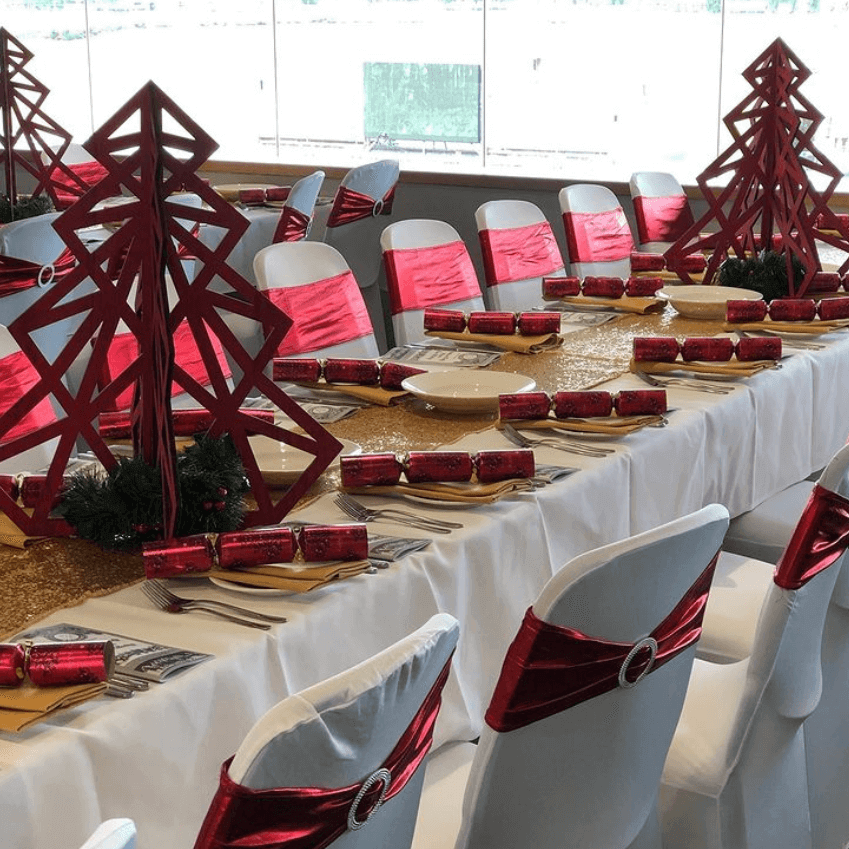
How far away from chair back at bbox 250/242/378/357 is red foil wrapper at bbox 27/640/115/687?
74.1 inches

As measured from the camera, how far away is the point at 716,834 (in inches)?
76.0

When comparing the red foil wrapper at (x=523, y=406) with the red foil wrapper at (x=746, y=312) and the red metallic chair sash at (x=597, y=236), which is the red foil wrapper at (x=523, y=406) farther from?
the red metallic chair sash at (x=597, y=236)

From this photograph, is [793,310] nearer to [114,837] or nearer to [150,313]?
[150,313]

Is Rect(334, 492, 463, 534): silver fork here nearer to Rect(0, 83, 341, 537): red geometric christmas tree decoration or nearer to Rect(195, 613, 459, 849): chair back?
Rect(0, 83, 341, 537): red geometric christmas tree decoration

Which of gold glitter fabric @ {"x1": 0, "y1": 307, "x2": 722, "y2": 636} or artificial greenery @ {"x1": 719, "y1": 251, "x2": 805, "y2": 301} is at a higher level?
artificial greenery @ {"x1": 719, "y1": 251, "x2": 805, "y2": 301}

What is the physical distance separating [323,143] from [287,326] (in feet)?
18.3

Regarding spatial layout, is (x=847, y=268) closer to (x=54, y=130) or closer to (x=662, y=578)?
(x=662, y=578)

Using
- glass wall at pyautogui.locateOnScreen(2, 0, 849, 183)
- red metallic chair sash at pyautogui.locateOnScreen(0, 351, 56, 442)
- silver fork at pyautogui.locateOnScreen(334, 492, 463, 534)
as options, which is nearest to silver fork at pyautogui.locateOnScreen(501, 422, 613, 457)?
silver fork at pyautogui.locateOnScreen(334, 492, 463, 534)

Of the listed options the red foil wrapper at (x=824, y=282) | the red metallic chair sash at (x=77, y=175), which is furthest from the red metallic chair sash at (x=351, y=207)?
the red foil wrapper at (x=824, y=282)

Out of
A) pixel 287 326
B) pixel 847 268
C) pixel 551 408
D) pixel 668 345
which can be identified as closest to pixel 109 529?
pixel 287 326

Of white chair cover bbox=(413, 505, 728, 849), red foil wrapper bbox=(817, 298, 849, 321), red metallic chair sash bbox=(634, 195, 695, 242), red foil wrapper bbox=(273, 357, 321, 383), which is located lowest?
white chair cover bbox=(413, 505, 728, 849)

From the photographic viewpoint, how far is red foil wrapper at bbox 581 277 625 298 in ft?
11.4

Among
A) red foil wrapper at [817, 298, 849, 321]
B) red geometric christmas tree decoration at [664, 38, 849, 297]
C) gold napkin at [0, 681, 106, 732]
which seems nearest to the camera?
gold napkin at [0, 681, 106, 732]

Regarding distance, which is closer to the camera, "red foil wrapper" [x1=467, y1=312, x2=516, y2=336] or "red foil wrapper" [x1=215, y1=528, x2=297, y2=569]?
"red foil wrapper" [x1=215, y1=528, x2=297, y2=569]
